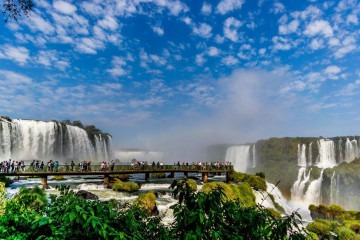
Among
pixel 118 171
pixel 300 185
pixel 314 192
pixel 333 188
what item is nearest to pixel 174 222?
pixel 118 171

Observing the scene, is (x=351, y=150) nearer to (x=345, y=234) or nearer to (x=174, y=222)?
(x=345, y=234)

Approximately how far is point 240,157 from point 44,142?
4447 cm

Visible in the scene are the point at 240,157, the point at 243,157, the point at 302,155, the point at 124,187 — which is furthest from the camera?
the point at 240,157

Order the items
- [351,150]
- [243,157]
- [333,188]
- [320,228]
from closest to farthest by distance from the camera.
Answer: [320,228]
[333,188]
[351,150]
[243,157]

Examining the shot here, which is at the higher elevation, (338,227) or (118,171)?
(118,171)

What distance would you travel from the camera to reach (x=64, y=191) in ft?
15.3

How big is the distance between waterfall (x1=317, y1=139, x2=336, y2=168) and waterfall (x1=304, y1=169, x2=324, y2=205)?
10.6m

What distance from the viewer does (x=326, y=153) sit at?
181 feet

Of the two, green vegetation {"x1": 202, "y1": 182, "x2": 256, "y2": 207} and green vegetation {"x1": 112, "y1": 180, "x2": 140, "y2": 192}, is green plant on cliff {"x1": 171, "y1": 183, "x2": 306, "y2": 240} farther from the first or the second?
green vegetation {"x1": 112, "y1": 180, "x2": 140, "y2": 192}

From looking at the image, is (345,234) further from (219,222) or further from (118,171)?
(118,171)

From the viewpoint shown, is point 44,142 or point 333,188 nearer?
point 333,188

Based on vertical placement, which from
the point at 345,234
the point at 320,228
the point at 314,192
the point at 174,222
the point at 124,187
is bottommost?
the point at 345,234

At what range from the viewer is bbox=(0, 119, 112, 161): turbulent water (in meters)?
46.5

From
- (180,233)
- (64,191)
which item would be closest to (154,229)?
(180,233)
